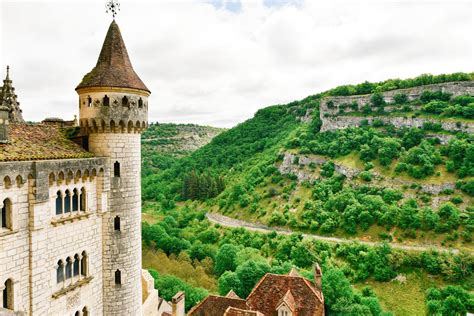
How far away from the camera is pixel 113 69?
71.8 feet

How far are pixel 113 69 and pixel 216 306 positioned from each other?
23.1 m

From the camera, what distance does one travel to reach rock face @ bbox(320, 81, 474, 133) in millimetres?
82406

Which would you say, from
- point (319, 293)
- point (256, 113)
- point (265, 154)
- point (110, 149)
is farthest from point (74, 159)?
point (256, 113)

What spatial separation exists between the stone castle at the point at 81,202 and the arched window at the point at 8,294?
42 mm

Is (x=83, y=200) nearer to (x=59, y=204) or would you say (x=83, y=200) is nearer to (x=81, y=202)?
(x=81, y=202)

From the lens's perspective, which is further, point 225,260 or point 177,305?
point 225,260

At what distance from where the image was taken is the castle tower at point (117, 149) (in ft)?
69.6

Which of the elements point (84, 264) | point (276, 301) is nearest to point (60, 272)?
point (84, 264)

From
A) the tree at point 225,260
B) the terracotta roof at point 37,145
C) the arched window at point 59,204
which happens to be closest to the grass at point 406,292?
the tree at point 225,260

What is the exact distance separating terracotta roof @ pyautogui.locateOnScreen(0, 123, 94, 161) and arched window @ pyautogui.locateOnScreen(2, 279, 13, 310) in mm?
5571

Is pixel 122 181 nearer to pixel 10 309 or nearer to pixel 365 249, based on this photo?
pixel 10 309

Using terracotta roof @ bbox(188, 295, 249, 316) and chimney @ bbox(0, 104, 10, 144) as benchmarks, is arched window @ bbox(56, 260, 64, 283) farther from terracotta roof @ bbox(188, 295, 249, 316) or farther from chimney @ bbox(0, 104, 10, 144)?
terracotta roof @ bbox(188, 295, 249, 316)

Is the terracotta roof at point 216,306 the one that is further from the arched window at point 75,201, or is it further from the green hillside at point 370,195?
the arched window at point 75,201

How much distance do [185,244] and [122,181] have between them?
5155cm
